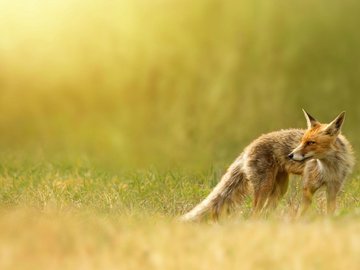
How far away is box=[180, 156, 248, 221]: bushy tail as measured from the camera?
30.5ft

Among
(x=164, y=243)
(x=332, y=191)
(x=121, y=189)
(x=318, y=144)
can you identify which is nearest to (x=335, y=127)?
(x=318, y=144)

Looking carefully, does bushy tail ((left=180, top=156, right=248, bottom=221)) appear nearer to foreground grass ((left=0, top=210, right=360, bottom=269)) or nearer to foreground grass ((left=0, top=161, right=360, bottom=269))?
foreground grass ((left=0, top=161, right=360, bottom=269))

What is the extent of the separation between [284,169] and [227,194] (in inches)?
35.1

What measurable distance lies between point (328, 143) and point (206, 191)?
7.20 feet

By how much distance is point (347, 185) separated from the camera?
36.5 ft

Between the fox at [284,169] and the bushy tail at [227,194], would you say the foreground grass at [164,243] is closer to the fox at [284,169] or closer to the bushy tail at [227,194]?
the bushy tail at [227,194]

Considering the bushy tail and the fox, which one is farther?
the bushy tail

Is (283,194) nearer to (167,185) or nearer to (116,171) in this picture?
(167,185)

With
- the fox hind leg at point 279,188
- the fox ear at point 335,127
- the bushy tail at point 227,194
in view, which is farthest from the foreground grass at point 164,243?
the fox hind leg at point 279,188

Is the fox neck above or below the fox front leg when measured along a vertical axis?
above

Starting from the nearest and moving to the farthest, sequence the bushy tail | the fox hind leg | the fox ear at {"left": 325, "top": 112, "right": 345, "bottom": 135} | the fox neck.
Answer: the fox ear at {"left": 325, "top": 112, "right": 345, "bottom": 135} < the fox neck < the bushy tail < the fox hind leg

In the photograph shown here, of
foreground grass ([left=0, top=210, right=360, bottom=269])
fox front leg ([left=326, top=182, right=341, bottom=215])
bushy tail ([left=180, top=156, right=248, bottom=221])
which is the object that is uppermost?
foreground grass ([left=0, top=210, right=360, bottom=269])

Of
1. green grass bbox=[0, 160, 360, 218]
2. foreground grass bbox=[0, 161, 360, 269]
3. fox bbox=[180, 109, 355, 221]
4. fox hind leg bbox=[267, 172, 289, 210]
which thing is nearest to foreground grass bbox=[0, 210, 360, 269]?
foreground grass bbox=[0, 161, 360, 269]

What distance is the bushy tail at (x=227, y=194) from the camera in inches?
366
